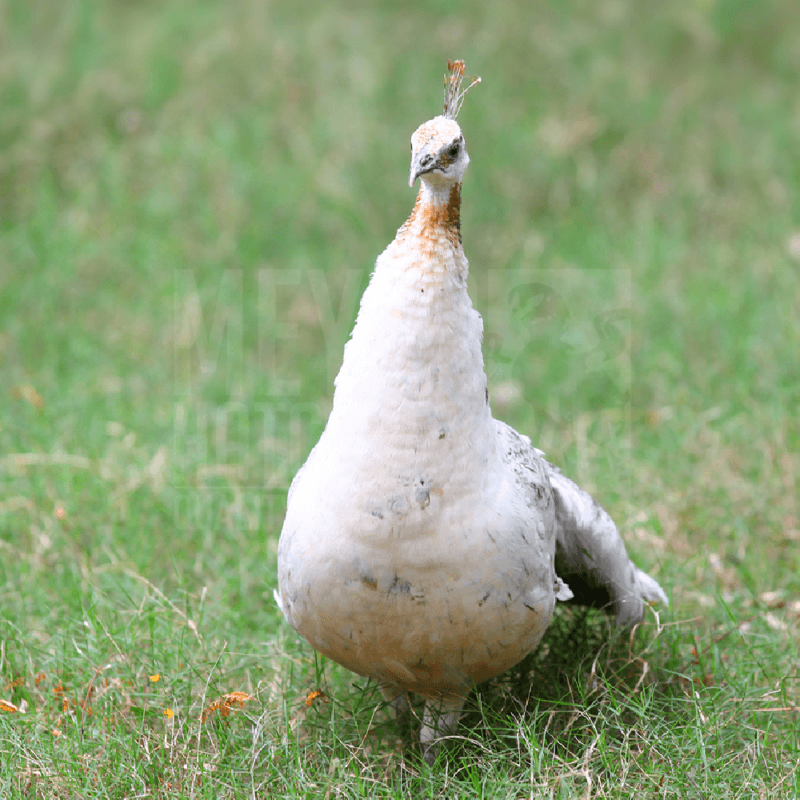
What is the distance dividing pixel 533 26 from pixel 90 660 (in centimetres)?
639

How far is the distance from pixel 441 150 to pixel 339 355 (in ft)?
10.9

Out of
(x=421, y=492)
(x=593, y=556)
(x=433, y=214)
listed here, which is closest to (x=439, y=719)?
(x=593, y=556)

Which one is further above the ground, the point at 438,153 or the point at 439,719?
the point at 438,153

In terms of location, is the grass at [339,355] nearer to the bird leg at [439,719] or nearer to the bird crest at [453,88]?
the bird leg at [439,719]

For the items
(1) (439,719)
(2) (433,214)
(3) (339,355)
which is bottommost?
(1) (439,719)

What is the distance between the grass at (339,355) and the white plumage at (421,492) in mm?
433

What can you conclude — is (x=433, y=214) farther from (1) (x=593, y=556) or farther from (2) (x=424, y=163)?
(1) (x=593, y=556)

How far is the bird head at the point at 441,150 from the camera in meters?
2.37

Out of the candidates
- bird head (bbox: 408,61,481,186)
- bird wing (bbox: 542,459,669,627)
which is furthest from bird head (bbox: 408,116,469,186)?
bird wing (bbox: 542,459,669,627)

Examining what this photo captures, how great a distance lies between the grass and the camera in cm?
285

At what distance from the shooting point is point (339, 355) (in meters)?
5.66

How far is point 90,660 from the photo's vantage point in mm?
3029

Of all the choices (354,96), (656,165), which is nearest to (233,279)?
(354,96)

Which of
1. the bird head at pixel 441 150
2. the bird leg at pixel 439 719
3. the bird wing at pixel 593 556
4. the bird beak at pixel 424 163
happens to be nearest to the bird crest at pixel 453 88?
the bird head at pixel 441 150
